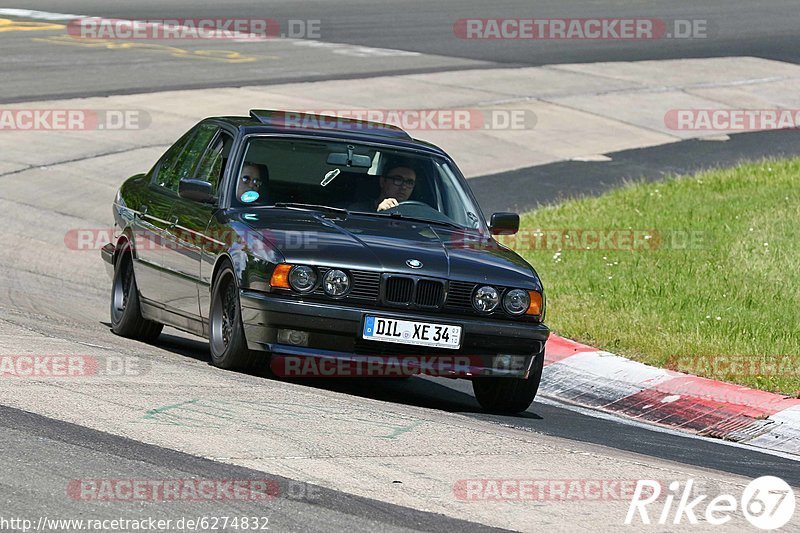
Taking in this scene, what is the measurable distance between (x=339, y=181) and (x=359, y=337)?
1520 mm

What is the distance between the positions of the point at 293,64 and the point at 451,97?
400 centimetres

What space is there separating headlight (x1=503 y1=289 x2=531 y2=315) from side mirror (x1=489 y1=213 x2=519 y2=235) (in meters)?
1.15

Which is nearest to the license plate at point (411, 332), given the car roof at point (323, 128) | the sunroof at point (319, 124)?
the car roof at point (323, 128)

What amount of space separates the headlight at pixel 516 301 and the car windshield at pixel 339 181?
1.07 metres

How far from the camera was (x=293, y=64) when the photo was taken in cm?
2620

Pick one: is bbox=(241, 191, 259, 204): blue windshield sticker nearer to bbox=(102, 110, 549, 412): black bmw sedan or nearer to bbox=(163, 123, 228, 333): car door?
bbox=(102, 110, 549, 412): black bmw sedan

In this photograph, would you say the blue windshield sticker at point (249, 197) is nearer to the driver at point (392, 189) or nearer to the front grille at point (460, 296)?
the driver at point (392, 189)

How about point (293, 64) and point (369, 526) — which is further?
point (293, 64)

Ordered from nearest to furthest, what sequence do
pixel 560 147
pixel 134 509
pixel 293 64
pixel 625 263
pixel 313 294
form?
1. pixel 134 509
2. pixel 313 294
3. pixel 625 263
4. pixel 560 147
5. pixel 293 64

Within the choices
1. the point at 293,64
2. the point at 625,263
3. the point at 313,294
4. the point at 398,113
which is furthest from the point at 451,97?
the point at 313,294

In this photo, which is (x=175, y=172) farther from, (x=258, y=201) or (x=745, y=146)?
(x=745, y=146)

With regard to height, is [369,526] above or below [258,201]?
below

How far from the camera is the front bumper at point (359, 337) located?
8.12 m

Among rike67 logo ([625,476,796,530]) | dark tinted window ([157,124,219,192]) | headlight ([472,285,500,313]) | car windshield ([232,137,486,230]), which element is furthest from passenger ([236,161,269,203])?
rike67 logo ([625,476,796,530])
